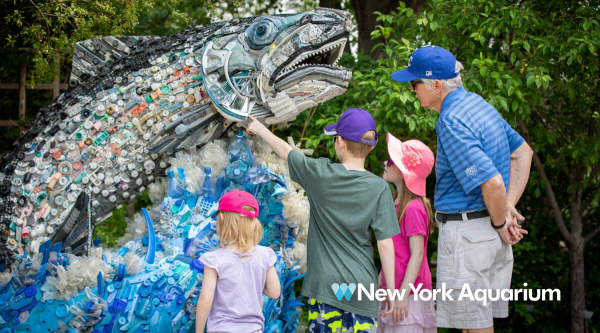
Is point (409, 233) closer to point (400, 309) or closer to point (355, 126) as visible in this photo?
point (400, 309)

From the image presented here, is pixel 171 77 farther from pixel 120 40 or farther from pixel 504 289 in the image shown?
pixel 504 289

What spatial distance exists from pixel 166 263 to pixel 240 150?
2.46 ft

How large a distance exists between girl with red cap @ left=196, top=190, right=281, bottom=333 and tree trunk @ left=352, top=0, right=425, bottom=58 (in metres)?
3.95

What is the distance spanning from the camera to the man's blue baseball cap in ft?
7.88

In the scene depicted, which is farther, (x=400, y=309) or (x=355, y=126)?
(x=400, y=309)

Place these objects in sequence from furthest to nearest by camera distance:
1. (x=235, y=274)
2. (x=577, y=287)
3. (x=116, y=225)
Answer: (x=116, y=225) → (x=577, y=287) → (x=235, y=274)

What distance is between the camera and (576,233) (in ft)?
15.9

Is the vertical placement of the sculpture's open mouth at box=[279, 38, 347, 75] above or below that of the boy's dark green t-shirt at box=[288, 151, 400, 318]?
above

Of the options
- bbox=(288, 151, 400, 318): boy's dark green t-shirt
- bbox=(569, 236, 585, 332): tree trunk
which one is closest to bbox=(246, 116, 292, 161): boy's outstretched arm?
bbox=(288, 151, 400, 318): boy's dark green t-shirt

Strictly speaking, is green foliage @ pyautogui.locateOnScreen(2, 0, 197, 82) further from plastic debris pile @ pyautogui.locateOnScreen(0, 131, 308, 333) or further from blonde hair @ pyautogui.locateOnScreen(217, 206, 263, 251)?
blonde hair @ pyautogui.locateOnScreen(217, 206, 263, 251)

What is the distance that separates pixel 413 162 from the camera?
2674 millimetres

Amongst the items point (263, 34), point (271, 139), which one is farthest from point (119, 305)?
point (263, 34)

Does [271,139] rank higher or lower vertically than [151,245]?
higher

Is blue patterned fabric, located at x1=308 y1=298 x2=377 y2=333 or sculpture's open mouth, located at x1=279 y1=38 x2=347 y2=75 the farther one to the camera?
sculpture's open mouth, located at x1=279 y1=38 x2=347 y2=75
